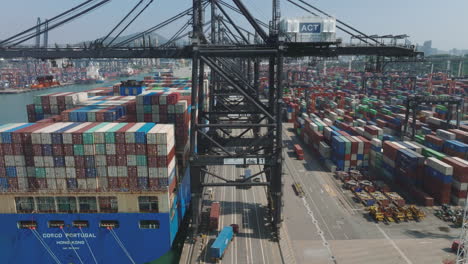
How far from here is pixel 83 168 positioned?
24.6m

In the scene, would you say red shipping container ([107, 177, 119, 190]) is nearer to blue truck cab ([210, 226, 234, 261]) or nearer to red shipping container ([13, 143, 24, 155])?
red shipping container ([13, 143, 24, 155])

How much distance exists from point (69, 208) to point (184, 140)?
1225cm

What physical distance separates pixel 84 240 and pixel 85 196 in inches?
141

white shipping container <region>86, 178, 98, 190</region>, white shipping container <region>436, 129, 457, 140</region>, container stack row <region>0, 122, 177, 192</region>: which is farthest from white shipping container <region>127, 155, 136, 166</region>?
white shipping container <region>436, 129, 457, 140</region>

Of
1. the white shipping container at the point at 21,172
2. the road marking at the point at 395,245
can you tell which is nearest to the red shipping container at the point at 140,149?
the white shipping container at the point at 21,172

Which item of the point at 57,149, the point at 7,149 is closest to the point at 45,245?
the point at 57,149

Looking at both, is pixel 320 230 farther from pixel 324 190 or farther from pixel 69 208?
pixel 69 208

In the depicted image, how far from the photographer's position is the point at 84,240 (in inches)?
976

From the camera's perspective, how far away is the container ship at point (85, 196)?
79.8 ft

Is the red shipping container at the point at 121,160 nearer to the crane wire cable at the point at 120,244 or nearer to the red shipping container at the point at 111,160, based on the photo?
A: the red shipping container at the point at 111,160

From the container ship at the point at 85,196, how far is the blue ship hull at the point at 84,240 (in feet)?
0.24

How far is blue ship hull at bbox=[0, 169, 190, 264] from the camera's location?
970 inches

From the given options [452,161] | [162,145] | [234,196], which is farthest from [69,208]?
[452,161]

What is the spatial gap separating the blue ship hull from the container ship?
73 mm
